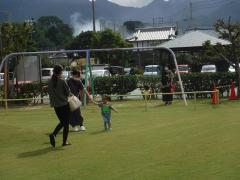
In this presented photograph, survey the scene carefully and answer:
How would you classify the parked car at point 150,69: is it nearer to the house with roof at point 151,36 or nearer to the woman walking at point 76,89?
the woman walking at point 76,89

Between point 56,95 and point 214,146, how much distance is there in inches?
132

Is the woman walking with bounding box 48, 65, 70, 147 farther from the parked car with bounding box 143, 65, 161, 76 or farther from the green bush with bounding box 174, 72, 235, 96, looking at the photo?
the parked car with bounding box 143, 65, 161, 76

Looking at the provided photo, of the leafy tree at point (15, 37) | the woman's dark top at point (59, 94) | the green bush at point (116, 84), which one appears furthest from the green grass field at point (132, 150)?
the leafy tree at point (15, 37)

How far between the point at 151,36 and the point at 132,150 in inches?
3155

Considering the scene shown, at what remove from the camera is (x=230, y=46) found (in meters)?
23.4

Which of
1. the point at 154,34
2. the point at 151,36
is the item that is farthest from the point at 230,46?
A: the point at 154,34

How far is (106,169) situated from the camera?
8375 mm

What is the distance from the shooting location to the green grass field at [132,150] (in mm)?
8086

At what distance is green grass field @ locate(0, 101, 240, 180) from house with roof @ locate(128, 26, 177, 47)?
69637mm

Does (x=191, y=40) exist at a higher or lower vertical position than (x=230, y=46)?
higher

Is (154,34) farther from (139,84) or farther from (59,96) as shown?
(59,96)

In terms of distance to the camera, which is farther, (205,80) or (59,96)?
(205,80)

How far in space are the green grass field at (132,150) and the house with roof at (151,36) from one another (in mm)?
69637

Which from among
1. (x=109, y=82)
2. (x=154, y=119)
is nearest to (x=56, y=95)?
(x=154, y=119)
